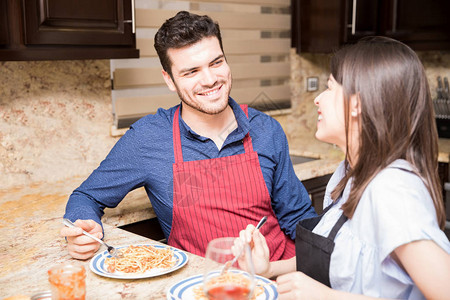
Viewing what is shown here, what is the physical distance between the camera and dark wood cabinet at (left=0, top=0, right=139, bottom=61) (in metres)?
2.00

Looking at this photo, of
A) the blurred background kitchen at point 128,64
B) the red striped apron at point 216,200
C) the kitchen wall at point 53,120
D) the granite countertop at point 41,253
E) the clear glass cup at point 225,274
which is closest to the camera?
the clear glass cup at point 225,274

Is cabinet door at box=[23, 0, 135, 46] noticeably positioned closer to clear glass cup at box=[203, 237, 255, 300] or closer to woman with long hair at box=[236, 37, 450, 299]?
woman with long hair at box=[236, 37, 450, 299]

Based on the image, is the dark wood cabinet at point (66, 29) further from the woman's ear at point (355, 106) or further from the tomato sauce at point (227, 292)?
the tomato sauce at point (227, 292)

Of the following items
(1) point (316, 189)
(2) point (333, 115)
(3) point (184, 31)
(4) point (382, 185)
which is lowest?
(1) point (316, 189)

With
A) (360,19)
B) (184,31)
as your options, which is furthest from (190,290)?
(360,19)

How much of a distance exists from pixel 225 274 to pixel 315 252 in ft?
1.39

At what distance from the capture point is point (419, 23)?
3336 mm

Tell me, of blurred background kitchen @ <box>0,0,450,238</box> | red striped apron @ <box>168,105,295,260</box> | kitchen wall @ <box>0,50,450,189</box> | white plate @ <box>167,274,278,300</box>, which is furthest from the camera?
kitchen wall @ <box>0,50,450,189</box>

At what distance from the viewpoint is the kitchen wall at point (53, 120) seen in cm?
246

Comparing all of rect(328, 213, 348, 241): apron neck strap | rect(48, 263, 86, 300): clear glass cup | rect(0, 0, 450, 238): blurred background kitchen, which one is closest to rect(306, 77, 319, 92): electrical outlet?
rect(0, 0, 450, 238): blurred background kitchen

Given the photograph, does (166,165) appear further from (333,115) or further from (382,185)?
(382,185)

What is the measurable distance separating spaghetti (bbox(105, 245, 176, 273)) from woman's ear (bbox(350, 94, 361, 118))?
63 centimetres

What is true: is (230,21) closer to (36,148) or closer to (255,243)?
(36,148)

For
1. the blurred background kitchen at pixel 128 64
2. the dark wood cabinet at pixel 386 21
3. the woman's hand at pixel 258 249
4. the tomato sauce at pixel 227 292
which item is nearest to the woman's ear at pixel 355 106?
the woman's hand at pixel 258 249
